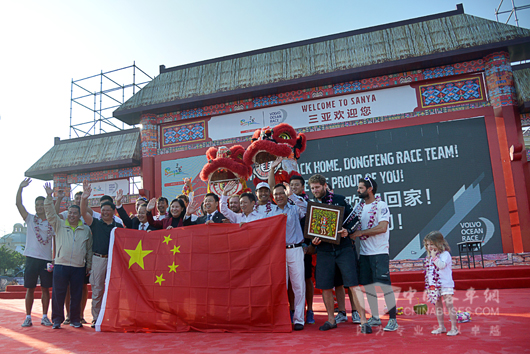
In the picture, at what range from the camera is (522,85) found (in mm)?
8312

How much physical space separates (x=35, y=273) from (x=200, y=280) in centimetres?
221

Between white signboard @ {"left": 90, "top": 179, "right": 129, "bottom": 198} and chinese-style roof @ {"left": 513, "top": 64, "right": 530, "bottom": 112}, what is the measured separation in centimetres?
1010

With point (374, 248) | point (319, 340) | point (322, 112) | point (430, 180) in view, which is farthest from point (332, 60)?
point (319, 340)

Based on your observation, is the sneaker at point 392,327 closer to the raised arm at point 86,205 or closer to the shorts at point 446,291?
the shorts at point 446,291

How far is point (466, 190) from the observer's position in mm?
8070

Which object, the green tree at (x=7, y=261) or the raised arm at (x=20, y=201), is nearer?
the raised arm at (x=20, y=201)

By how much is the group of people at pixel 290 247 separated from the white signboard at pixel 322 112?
4.52m

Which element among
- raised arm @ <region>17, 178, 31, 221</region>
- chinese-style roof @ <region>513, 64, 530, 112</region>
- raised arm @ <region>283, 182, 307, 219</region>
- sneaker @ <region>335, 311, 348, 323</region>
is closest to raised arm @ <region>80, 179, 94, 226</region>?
raised arm @ <region>17, 178, 31, 221</region>

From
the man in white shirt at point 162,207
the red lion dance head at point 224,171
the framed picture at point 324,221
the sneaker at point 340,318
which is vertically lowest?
the sneaker at point 340,318

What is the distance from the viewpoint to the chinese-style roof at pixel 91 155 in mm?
11141

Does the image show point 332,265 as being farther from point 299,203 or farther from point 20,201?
point 20,201

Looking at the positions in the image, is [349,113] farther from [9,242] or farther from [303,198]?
[9,242]

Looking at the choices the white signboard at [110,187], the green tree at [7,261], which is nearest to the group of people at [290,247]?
the white signboard at [110,187]

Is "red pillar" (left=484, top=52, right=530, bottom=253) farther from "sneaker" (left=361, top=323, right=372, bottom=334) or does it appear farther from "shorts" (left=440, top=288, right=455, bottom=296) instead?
"sneaker" (left=361, top=323, right=372, bottom=334)
